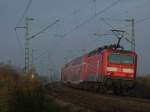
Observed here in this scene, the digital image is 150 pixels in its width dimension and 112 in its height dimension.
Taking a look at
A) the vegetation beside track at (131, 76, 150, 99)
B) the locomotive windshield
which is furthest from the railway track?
the vegetation beside track at (131, 76, 150, 99)

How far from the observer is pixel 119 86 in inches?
1278

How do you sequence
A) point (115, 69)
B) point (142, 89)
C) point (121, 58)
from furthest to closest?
1. point (142, 89)
2. point (121, 58)
3. point (115, 69)

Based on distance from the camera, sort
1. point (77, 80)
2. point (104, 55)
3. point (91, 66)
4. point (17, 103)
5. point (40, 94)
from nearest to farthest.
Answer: point (17, 103) → point (40, 94) → point (104, 55) → point (91, 66) → point (77, 80)

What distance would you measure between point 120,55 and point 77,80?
43.1ft

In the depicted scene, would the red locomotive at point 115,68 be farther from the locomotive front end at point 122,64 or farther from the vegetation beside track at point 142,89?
the vegetation beside track at point 142,89

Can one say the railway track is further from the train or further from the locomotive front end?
the locomotive front end

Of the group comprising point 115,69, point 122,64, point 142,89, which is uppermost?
point 122,64

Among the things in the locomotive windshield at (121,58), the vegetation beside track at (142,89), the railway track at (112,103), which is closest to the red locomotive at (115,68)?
the locomotive windshield at (121,58)

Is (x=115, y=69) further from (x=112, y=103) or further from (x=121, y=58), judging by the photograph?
(x=112, y=103)

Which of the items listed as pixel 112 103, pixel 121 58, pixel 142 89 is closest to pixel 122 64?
pixel 121 58

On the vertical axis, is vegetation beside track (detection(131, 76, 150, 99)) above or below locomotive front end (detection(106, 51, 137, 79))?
below

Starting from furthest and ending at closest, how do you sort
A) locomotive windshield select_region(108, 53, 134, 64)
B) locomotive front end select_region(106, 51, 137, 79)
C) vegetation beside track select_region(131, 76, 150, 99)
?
vegetation beside track select_region(131, 76, 150, 99) → locomotive windshield select_region(108, 53, 134, 64) → locomotive front end select_region(106, 51, 137, 79)

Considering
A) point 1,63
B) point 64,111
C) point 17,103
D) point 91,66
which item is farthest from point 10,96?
point 91,66

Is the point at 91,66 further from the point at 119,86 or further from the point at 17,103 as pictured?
the point at 17,103
